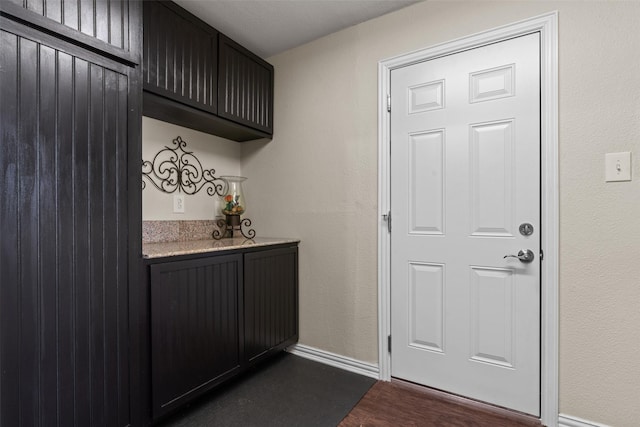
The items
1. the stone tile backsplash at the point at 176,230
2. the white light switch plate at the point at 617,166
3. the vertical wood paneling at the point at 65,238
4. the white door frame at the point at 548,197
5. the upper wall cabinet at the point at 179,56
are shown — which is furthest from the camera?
the stone tile backsplash at the point at 176,230

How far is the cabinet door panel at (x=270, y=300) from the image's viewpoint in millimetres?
2021

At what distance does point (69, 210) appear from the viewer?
118cm

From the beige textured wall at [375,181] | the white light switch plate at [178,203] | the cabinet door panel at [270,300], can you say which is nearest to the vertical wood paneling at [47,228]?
the cabinet door panel at [270,300]

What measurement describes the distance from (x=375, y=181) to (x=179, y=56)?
1435 mm

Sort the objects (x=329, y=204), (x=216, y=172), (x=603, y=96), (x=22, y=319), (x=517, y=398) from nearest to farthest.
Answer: (x=22, y=319) < (x=603, y=96) < (x=517, y=398) < (x=329, y=204) < (x=216, y=172)

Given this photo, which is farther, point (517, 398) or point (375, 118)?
point (375, 118)

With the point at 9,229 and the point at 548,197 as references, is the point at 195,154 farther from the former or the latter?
the point at 548,197

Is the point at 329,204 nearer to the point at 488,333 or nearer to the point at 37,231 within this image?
the point at 488,333

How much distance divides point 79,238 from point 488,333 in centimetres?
208

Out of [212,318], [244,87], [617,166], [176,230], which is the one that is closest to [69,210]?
[212,318]

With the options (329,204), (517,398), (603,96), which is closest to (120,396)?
(329,204)

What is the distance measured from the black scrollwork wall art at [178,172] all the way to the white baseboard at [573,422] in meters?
2.61

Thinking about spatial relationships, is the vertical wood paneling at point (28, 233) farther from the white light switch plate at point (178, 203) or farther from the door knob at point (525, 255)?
the door knob at point (525, 255)

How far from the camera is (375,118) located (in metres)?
2.10
